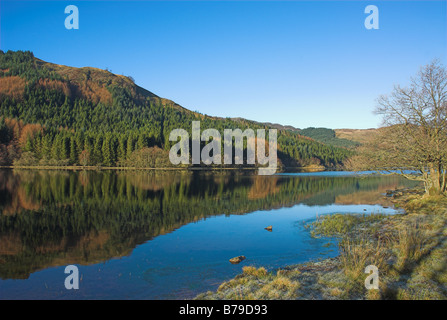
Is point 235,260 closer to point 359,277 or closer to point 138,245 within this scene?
point 359,277

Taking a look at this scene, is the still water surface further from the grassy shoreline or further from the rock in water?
the grassy shoreline

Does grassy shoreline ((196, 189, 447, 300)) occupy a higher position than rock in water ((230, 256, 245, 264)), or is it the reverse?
grassy shoreline ((196, 189, 447, 300))

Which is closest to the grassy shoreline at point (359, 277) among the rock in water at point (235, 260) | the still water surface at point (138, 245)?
the still water surface at point (138, 245)

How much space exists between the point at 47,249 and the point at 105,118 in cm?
19438

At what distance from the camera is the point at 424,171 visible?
29.1m

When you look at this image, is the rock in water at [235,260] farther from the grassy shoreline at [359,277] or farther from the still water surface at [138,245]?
the grassy shoreline at [359,277]

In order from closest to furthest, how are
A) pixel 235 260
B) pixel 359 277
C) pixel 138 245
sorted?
pixel 359 277 → pixel 235 260 → pixel 138 245

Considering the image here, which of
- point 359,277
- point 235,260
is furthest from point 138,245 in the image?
point 359,277

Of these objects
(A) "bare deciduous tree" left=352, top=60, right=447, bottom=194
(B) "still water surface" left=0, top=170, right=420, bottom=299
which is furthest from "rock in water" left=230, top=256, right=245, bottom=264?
(A) "bare deciduous tree" left=352, top=60, right=447, bottom=194

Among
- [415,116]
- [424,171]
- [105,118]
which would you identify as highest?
[105,118]

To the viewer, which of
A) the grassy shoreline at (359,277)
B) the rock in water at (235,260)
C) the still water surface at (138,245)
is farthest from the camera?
the rock in water at (235,260)

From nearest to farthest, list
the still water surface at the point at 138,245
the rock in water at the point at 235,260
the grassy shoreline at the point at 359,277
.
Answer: the grassy shoreline at the point at 359,277 < the still water surface at the point at 138,245 < the rock in water at the point at 235,260
